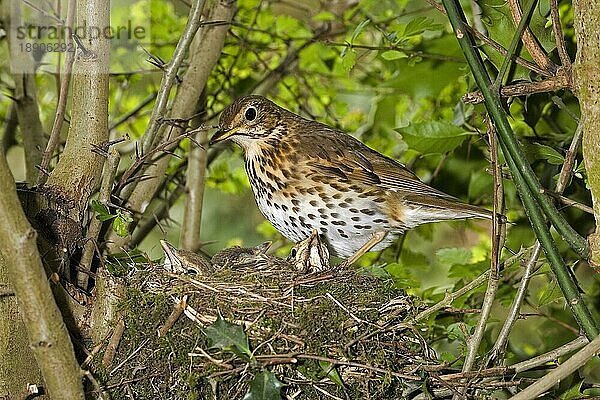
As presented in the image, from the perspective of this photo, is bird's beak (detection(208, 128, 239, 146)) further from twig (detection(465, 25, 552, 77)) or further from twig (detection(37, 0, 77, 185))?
twig (detection(465, 25, 552, 77))

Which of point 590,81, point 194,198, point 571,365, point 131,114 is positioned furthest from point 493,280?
point 131,114

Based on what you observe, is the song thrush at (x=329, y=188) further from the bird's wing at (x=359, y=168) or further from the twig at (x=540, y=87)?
the twig at (x=540, y=87)

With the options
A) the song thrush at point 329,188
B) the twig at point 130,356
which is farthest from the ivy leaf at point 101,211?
the song thrush at point 329,188

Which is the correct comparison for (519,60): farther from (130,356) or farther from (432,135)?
(130,356)

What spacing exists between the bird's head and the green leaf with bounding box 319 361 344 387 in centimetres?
95

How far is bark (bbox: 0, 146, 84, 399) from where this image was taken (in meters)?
1.24

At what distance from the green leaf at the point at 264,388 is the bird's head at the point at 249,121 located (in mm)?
1022

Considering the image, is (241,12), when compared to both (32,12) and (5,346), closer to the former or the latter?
(32,12)

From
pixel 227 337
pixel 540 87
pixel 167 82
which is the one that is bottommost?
pixel 227 337

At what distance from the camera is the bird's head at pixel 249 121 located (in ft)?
8.07

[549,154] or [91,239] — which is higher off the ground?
[549,154]

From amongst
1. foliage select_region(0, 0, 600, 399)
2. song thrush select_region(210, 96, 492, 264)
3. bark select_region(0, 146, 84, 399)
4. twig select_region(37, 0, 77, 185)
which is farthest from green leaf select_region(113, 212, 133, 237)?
song thrush select_region(210, 96, 492, 264)

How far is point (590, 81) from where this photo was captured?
55.0 inches

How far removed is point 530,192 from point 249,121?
117 cm
